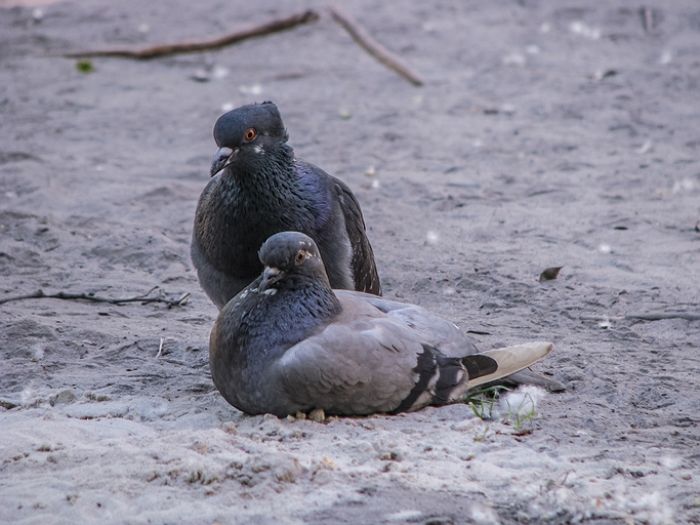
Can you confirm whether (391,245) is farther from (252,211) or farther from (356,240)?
(252,211)

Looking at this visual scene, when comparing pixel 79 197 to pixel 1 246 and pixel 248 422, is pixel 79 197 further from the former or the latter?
pixel 248 422

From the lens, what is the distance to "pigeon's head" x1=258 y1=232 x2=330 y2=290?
16.1ft

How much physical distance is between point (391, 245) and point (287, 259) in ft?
8.30

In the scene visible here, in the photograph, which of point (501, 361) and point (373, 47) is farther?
point (373, 47)

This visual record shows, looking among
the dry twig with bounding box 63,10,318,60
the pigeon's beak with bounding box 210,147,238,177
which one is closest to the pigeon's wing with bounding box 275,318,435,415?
the pigeon's beak with bounding box 210,147,238,177

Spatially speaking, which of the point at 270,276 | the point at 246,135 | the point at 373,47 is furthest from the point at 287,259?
the point at 373,47

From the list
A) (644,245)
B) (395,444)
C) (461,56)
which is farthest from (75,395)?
(461,56)

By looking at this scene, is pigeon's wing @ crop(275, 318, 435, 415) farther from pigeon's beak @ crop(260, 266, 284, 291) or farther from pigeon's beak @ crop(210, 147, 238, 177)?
pigeon's beak @ crop(210, 147, 238, 177)

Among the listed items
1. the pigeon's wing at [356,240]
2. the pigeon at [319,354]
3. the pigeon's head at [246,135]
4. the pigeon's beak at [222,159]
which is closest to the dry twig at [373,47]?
the pigeon's wing at [356,240]

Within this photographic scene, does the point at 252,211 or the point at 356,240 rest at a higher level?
the point at 252,211

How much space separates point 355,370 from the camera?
473cm

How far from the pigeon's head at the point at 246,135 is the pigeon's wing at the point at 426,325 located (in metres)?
0.76

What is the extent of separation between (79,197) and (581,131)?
3852mm

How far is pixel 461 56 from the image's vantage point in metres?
11.7
